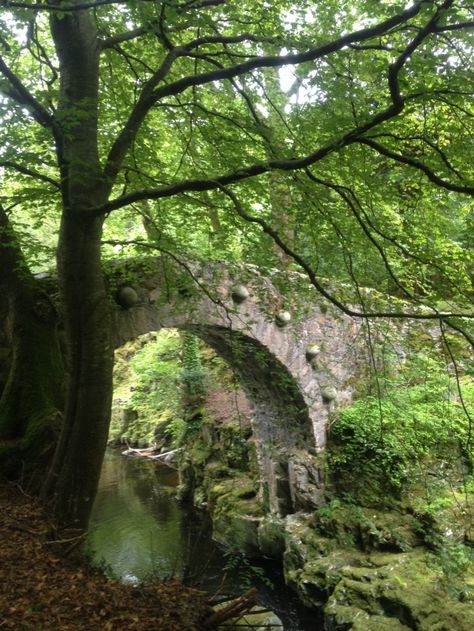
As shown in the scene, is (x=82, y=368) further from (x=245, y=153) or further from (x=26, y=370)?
(x=245, y=153)

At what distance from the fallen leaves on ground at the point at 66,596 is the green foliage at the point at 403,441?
12.7ft

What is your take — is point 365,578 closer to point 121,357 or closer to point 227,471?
point 227,471

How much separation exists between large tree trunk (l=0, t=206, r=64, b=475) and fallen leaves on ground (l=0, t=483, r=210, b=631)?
2.48 ft

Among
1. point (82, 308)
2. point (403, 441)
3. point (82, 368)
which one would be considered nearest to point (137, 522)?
point (403, 441)

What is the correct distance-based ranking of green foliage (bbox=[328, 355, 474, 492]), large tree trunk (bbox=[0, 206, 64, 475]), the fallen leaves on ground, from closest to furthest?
1. the fallen leaves on ground
2. large tree trunk (bbox=[0, 206, 64, 475])
3. green foliage (bbox=[328, 355, 474, 492])

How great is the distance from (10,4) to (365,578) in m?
6.51

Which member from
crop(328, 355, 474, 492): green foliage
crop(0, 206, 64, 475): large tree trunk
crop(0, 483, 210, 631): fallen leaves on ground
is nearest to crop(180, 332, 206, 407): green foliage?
crop(328, 355, 474, 492): green foliage

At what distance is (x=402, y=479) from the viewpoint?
6.84 m

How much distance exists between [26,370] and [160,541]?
5.46 metres

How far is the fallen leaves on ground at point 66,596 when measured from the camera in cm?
242

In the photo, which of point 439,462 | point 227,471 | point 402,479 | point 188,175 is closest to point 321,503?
point 402,479

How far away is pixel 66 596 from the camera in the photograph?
2656 millimetres

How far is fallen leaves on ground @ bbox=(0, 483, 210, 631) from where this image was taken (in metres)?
2.42

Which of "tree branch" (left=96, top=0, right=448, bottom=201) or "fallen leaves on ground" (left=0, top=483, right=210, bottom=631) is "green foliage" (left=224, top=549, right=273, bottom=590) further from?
"tree branch" (left=96, top=0, right=448, bottom=201)
